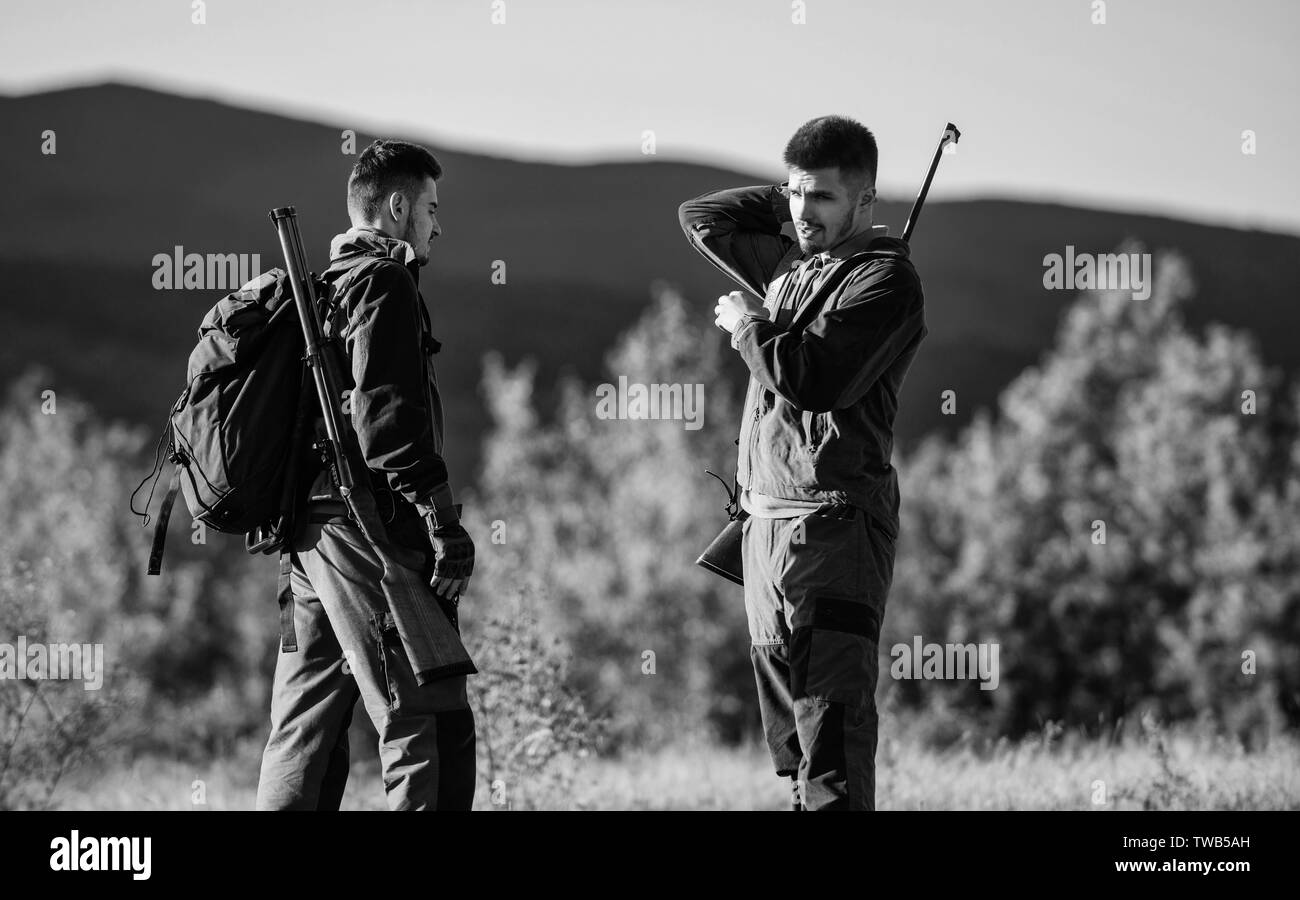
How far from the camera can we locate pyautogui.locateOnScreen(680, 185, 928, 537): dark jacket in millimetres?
4051

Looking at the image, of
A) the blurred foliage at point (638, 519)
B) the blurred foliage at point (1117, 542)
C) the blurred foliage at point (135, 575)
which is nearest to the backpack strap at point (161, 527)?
the blurred foliage at point (638, 519)

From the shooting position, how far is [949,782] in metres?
6.43

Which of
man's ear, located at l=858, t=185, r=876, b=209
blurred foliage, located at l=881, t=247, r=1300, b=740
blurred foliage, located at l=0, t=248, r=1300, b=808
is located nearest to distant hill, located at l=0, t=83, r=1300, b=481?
blurred foliage, located at l=0, t=248, r=1300, b=808

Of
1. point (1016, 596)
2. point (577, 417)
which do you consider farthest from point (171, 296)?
point (1016, 596)

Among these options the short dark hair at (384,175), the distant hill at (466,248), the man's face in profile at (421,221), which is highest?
the distant hill at (466,248)

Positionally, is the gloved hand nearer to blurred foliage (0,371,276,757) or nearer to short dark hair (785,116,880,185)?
short dark hair (785,116,880,185)

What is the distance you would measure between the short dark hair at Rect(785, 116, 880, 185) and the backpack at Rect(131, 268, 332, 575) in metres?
1.48

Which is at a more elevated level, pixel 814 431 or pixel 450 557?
pixel 814 431

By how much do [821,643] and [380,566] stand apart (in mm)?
1283

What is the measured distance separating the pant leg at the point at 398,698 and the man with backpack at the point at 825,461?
90cm

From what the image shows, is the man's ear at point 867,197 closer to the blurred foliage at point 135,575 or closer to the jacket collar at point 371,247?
the jacket collar at point 371,247

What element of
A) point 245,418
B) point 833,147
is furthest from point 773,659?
point 245,418

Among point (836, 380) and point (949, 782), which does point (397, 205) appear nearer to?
point (836, 380)

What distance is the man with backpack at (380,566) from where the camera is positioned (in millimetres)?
4062
